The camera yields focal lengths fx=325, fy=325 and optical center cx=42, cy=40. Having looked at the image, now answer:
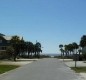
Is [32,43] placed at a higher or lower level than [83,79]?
higher

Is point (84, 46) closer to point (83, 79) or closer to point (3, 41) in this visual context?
point (3, 41)

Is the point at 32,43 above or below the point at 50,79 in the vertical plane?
above

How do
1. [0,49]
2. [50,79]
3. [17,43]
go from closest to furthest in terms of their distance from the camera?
1. [50,79]
2. [17,43]
3. [0,49]

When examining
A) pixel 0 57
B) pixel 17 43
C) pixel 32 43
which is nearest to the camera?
pixel 0 57

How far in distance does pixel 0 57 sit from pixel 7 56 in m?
2.43

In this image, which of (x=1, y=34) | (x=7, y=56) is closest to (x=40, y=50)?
(x=1, y=34)

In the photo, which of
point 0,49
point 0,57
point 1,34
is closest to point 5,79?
point 0,57

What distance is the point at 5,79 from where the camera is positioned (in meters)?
22.3

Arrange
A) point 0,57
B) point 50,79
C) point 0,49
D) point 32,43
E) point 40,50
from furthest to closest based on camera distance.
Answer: point 40,50 → point 32,43 → point 0,49 → point 0,57 → point 50,79

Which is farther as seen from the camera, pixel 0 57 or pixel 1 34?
pixel 1 34

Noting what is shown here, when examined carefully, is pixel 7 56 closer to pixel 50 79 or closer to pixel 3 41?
pixel 3 41

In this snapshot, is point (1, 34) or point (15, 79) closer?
point (15, 79)

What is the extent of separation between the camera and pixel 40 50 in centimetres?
18925

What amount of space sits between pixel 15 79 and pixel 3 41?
111799 millimetres
